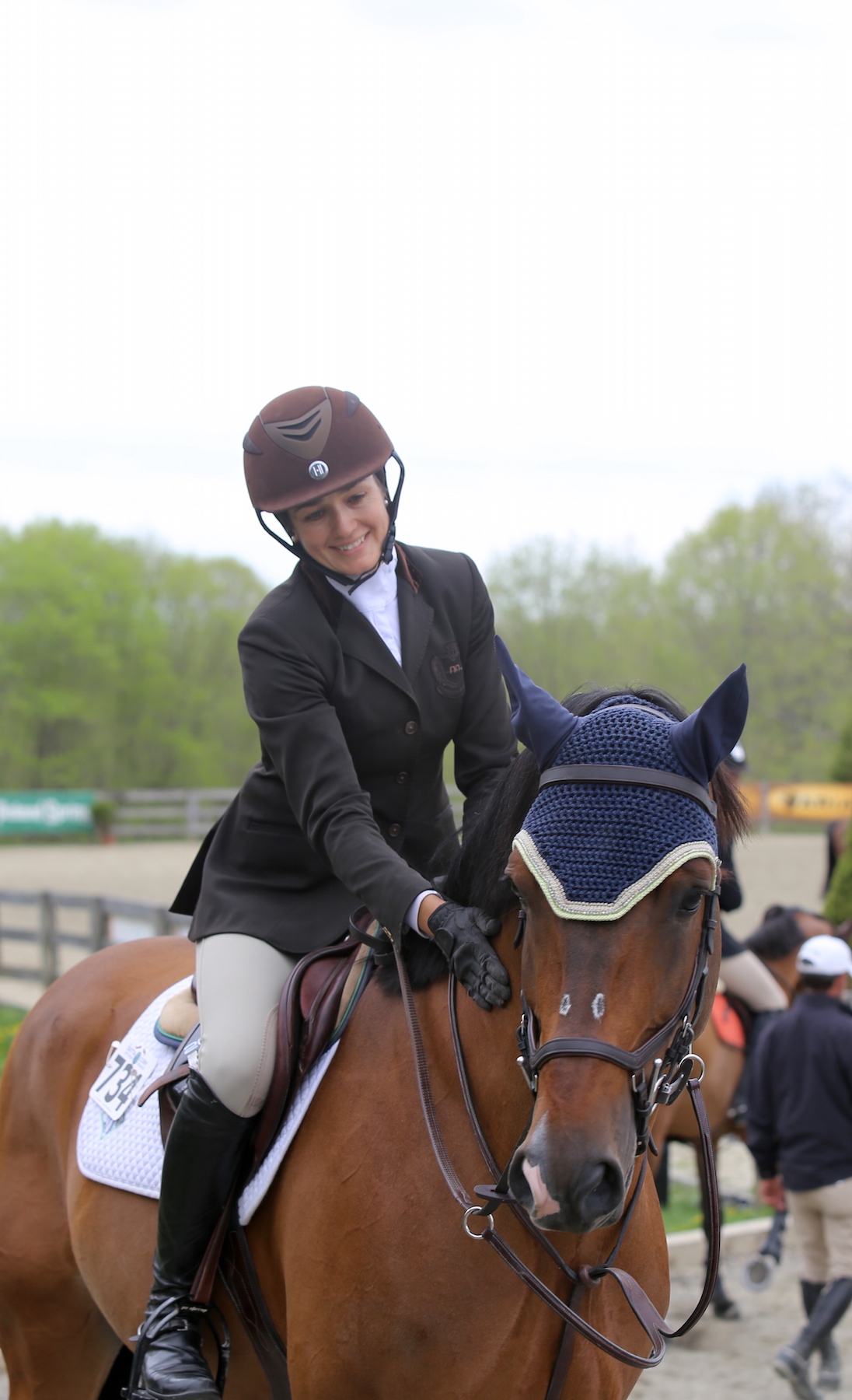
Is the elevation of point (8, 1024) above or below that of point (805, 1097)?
below

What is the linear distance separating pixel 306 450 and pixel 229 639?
40762mm

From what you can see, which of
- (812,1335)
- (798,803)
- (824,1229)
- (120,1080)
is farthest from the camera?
(798,803)

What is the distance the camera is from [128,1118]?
3.27 metres

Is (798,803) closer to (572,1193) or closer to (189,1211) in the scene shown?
(189,1211)

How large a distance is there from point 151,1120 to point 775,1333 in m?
4.11

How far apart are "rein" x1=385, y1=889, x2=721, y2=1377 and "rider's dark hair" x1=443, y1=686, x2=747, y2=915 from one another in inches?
8.4

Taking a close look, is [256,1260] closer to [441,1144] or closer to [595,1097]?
[441,1144]

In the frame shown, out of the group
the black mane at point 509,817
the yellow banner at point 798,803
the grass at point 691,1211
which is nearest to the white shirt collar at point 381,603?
the black mane at point 509,817

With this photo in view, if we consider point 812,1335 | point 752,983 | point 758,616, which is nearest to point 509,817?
point 812,1335

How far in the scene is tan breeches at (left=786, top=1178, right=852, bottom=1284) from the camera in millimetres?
5438

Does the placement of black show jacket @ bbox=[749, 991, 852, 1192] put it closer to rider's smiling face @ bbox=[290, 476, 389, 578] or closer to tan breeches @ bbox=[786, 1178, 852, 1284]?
tan breeches @ bbox=[786, 1178, 852, 1284]

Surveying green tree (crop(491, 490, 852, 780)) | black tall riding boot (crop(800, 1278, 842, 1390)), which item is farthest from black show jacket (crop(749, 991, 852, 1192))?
green tree (crop(491, 490, 852, 780))

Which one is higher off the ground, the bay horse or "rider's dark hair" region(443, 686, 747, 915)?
"rider's dark hair" region(443, 686, 747, 915)

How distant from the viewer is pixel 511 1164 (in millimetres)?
1940
